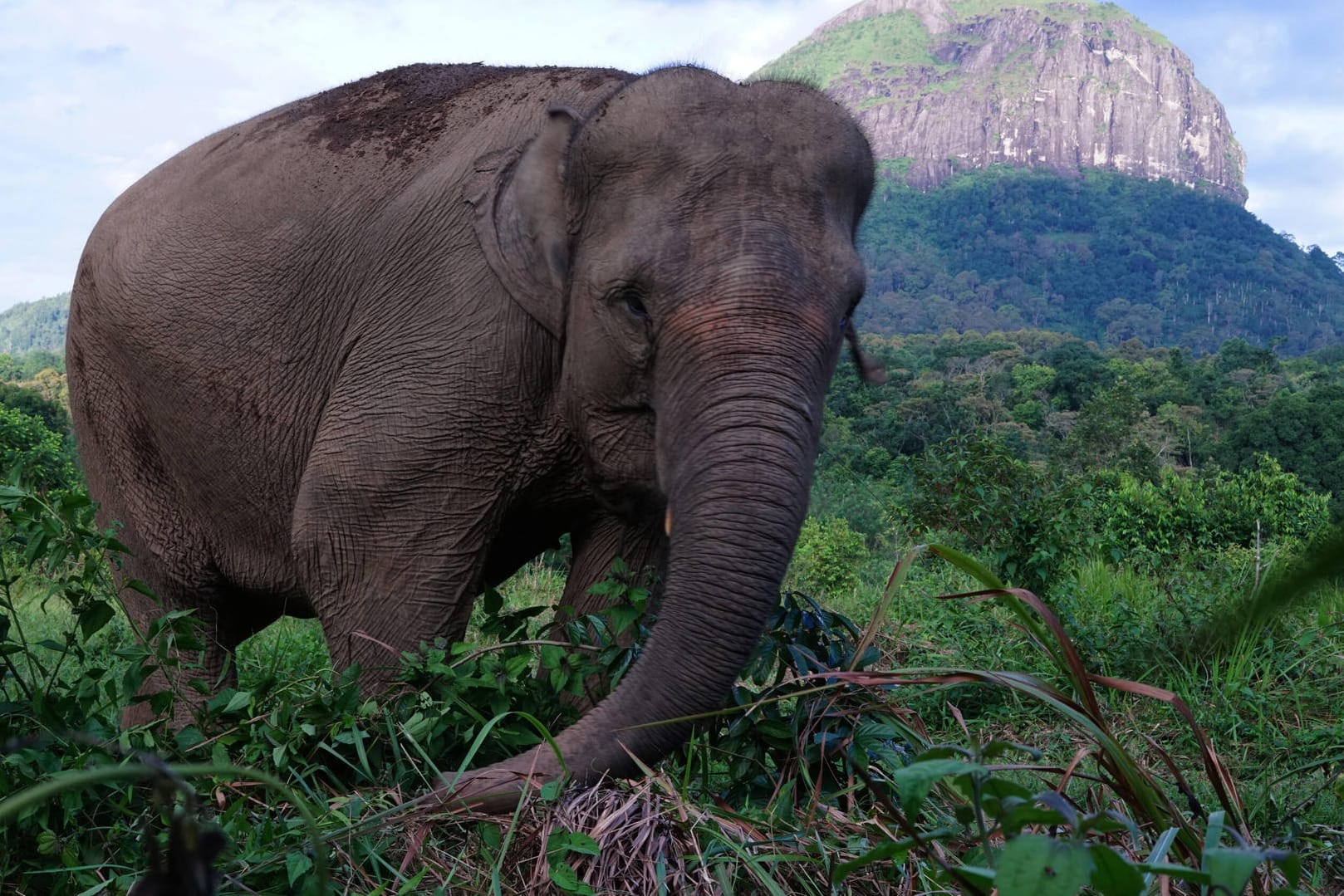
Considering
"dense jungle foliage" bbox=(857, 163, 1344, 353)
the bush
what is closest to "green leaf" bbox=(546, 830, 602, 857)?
the bush

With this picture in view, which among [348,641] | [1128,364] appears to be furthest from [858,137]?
[1128,364]

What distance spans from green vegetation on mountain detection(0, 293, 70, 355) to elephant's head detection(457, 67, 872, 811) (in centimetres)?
12191

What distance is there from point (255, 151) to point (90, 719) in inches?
97.3

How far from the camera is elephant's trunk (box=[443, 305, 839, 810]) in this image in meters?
2.54

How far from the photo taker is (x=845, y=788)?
2355 mm

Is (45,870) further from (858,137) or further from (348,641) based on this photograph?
(858,137)

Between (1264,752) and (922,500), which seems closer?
(1264,752)

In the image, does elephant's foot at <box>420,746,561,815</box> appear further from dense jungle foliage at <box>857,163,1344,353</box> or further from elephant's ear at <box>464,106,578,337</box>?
dense jungle foliage at <box>857,163,1344,353</box>

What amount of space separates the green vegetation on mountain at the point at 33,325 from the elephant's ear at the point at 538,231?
122 meters

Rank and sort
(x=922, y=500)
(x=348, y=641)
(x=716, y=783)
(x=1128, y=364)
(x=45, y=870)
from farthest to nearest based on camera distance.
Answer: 1. (x=1128, y=364)
2. (x=922, y=500)
3. (x=348, y=641)
4. (x=716, y=783)
5. (x=45, y=870)

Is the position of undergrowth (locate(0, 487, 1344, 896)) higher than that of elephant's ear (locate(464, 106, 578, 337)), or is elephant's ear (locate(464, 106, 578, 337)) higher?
elephant's ear (locate(464, 106, 578, 337))

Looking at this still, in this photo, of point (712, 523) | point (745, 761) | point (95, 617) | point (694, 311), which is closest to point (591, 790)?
point (745, 761)

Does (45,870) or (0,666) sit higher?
(0,666)

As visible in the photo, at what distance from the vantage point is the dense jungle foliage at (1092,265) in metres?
119
